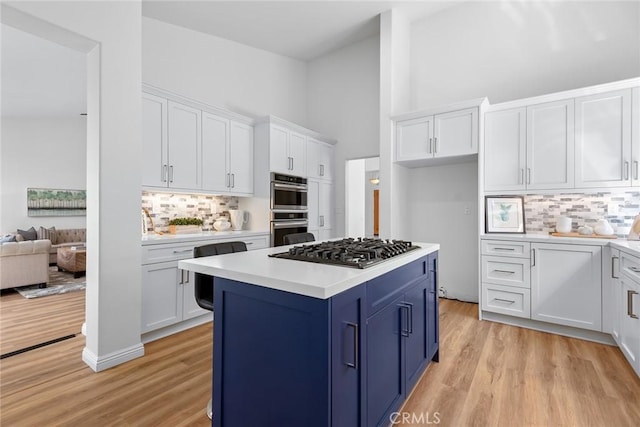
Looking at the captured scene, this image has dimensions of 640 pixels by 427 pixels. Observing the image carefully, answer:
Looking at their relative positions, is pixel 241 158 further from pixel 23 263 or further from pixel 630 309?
pixel 630 309

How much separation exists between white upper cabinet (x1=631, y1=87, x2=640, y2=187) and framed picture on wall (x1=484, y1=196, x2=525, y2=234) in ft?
3.09

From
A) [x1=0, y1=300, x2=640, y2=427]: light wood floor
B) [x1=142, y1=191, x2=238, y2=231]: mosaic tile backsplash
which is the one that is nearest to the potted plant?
[x1=142, y1=191, x2=238, y2=231]: mosaic tile backsplash

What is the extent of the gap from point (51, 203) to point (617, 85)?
396 inches

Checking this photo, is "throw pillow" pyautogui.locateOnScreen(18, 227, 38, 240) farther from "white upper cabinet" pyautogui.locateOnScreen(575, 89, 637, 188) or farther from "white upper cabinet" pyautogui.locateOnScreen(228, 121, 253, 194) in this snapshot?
"white upper cabinet" pyautogui.locateOnScreen(575, 89, 637, 188)

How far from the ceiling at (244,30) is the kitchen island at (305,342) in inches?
137

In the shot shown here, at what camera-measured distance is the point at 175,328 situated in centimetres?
308

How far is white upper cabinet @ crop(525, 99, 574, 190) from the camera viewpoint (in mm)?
3113

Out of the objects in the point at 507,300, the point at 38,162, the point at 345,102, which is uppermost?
the point at 345,102

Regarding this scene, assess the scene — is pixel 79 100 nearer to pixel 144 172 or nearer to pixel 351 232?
pixel 144 172

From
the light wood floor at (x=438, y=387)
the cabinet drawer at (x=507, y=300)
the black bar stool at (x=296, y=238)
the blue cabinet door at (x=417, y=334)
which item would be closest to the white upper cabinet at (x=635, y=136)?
the cabinet drawer at (x=507, y=300)

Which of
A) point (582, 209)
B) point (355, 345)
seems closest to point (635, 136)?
point (582, 209)

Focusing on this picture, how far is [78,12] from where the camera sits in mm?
2178

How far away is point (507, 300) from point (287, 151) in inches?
126

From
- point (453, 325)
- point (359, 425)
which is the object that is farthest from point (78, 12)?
point (453, 325)
